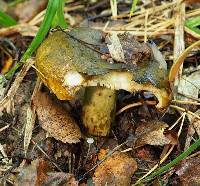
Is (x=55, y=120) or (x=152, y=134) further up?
(x=55, y=120)

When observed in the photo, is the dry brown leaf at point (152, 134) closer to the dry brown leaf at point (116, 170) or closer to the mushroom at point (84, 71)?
the dry brown leaf at point (116, 170)

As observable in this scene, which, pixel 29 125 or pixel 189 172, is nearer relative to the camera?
pixel 189 172

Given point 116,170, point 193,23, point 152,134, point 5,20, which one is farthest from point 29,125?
point 193,23

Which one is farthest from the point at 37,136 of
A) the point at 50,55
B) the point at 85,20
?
the point at 85,20

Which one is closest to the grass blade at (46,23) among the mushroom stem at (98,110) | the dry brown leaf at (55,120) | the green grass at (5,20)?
the dry brown leaf at (55,120)

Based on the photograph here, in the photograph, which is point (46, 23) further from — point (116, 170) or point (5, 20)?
point (116, 170)

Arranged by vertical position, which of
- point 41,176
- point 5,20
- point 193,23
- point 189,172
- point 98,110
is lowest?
point 189,172

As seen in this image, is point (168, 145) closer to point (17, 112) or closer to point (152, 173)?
point (152, 173)
